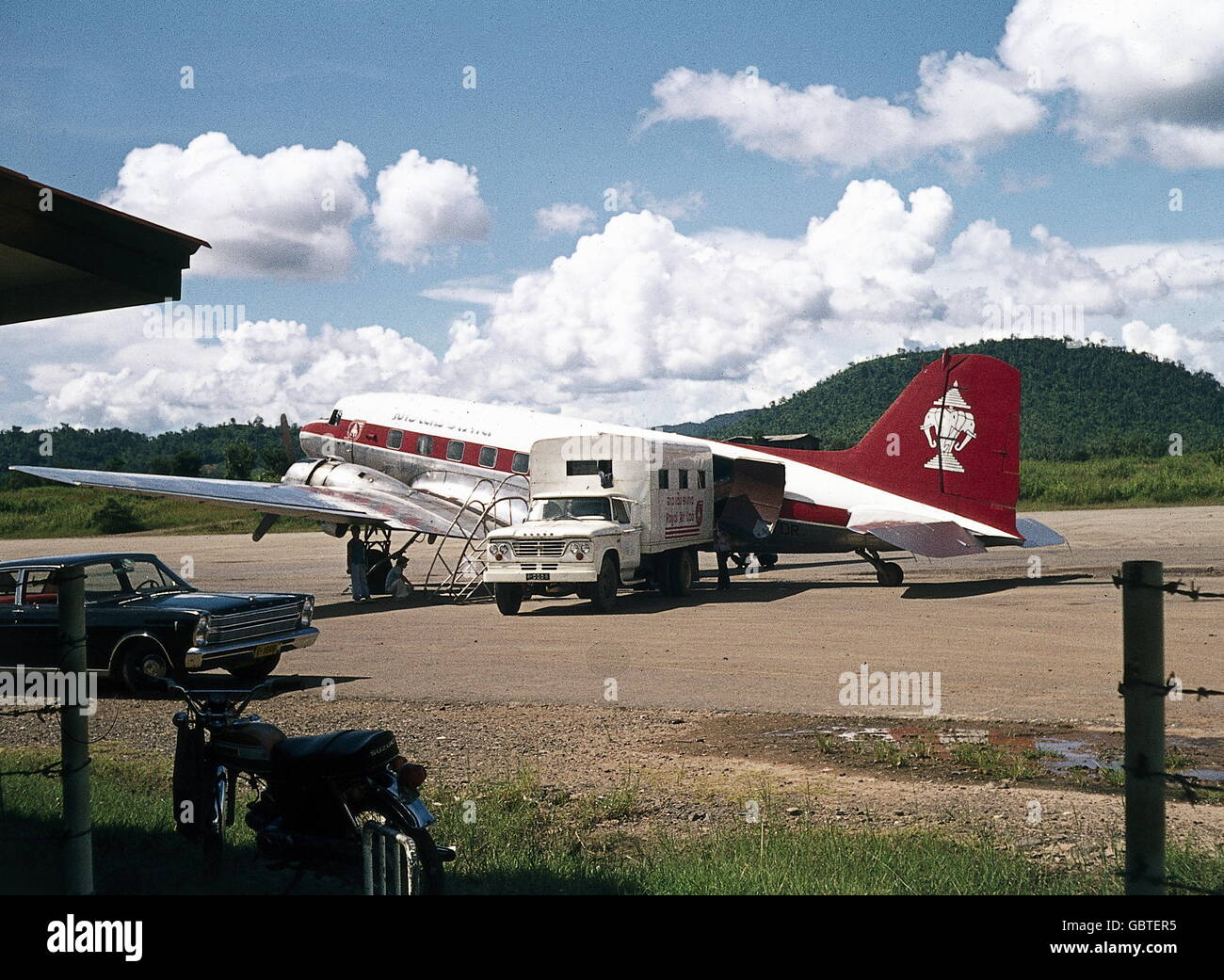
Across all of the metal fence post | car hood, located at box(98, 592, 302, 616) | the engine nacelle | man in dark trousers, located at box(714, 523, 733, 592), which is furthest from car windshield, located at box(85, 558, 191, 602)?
man in dark trousers, located at box(714, 523, 733, 592)

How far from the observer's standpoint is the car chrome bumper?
11883 millimetres

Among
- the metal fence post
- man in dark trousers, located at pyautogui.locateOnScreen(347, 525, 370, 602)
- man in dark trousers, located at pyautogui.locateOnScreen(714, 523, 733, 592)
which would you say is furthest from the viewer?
man in dark trousers, located at pyautogui.locateOnScreen(714, 523, 733, 592)

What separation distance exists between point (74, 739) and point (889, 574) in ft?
68.4

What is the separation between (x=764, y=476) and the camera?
81.0 ft

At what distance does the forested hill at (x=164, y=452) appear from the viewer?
7556 cm

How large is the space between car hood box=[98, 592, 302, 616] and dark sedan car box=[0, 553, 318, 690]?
0.01m

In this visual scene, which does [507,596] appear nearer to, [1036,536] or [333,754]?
[1036,536]

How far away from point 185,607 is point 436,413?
14620mm

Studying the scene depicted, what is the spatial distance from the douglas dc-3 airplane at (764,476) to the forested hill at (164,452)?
3966 centimetres

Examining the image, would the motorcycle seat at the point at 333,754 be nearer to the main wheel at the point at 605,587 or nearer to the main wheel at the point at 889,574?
the main wheel at the point at 605,587

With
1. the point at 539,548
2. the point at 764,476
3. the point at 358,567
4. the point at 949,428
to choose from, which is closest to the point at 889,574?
the point at 949,428

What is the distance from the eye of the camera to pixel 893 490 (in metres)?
23.4

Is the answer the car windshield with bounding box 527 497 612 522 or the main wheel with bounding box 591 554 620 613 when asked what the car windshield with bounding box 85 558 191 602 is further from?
the car windshield with bounding box 527 497 612 522

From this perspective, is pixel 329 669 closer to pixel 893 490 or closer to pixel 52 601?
pixel 52 601
